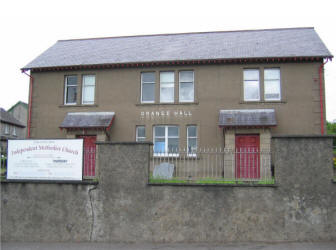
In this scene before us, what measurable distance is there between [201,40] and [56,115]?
926cm

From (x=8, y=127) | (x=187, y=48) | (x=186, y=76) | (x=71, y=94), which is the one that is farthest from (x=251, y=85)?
(x=8, y=127)

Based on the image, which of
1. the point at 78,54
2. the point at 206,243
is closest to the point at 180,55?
the point at 78,54

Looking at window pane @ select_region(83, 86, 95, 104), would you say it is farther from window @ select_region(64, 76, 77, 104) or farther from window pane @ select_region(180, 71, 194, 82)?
window pane @ select_region(180, 71, 194, 82)

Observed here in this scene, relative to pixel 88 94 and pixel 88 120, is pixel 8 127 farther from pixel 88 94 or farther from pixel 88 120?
pixel 88 120

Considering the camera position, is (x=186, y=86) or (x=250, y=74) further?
(x=186, y=86)

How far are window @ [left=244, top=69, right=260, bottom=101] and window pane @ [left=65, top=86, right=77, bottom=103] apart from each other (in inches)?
357

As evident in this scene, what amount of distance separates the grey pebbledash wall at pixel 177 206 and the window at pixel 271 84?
875cm

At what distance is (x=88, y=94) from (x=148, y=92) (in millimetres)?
3290

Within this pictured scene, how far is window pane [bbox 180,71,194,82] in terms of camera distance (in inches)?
704

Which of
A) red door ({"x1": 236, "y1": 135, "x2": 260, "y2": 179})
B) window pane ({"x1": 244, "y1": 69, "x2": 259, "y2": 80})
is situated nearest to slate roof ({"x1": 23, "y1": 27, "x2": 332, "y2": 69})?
window pane ({"x1": 244, "y1": 69, "x2": 259, "y2": 80})

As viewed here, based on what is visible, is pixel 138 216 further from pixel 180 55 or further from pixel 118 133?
pixel 180 55

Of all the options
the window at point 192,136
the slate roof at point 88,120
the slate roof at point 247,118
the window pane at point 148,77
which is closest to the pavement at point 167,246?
the slate roof at point 247,118

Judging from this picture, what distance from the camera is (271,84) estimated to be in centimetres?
1708

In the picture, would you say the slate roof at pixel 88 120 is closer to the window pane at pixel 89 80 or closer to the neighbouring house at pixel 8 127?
the window pane at pixel 89 80
